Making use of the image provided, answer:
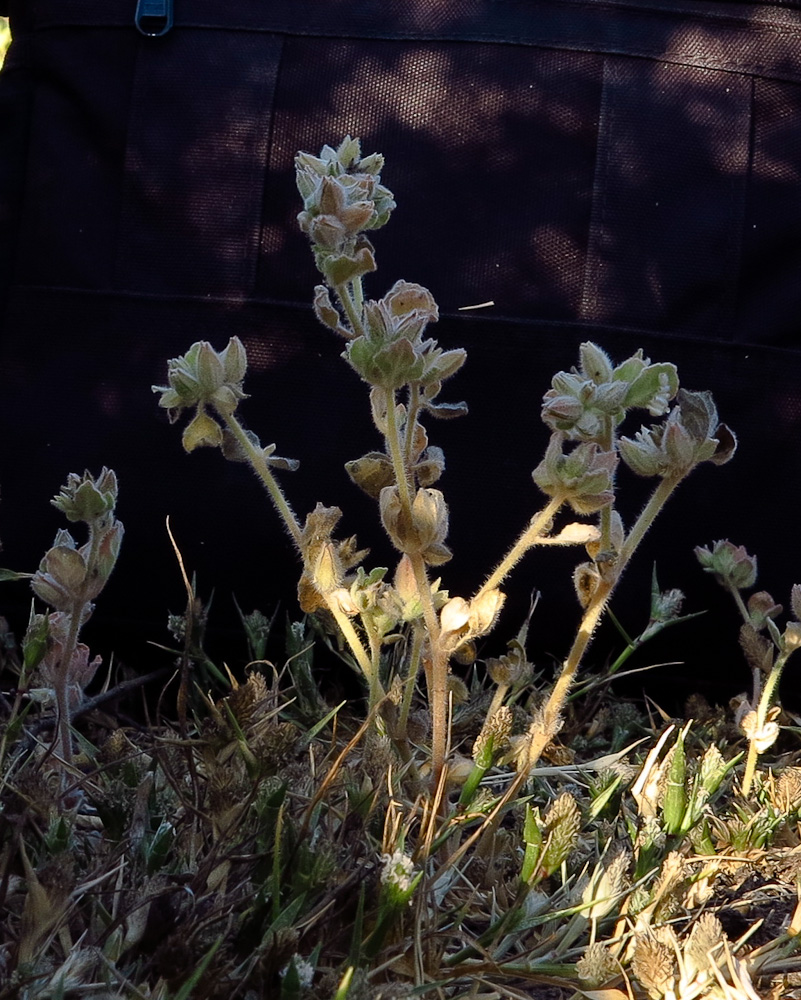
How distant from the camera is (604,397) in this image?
0.91m

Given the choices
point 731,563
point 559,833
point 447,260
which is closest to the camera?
point 559,833

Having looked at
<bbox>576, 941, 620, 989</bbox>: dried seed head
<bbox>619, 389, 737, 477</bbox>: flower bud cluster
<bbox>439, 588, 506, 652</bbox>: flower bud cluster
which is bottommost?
<bbox>576, 941, 620, 989</bbox>: dried seed head

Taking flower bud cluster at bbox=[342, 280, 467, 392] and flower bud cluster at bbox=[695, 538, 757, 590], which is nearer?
flower bud cluster at bbox=[342, 280, 467, 392]

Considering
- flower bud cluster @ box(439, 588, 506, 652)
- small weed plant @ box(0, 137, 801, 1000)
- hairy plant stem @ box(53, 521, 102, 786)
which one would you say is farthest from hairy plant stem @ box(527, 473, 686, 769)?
hairy plant stem @ box(53, 521, 102, 786)

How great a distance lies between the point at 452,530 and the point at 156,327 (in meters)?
0.44

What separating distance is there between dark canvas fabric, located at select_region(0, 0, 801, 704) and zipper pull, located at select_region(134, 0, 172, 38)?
16 millimetres

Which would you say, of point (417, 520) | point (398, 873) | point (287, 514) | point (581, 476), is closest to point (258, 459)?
point (287, 514)

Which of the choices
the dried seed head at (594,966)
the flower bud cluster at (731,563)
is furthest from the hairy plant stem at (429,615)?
the flower bud cluster at (731,563)

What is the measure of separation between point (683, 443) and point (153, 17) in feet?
3.01

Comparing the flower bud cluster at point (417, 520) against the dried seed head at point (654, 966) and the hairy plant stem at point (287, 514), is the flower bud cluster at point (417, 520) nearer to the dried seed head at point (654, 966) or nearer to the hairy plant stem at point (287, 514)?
the hairy plant stem at point (287, 514)

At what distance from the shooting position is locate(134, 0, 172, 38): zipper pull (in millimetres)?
1419

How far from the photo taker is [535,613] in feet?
4.56

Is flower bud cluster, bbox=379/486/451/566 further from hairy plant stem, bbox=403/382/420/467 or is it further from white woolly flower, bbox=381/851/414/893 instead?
white woolly flower, bbox=381/851/414/893

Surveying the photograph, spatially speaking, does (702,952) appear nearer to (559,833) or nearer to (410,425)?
(559,833)
